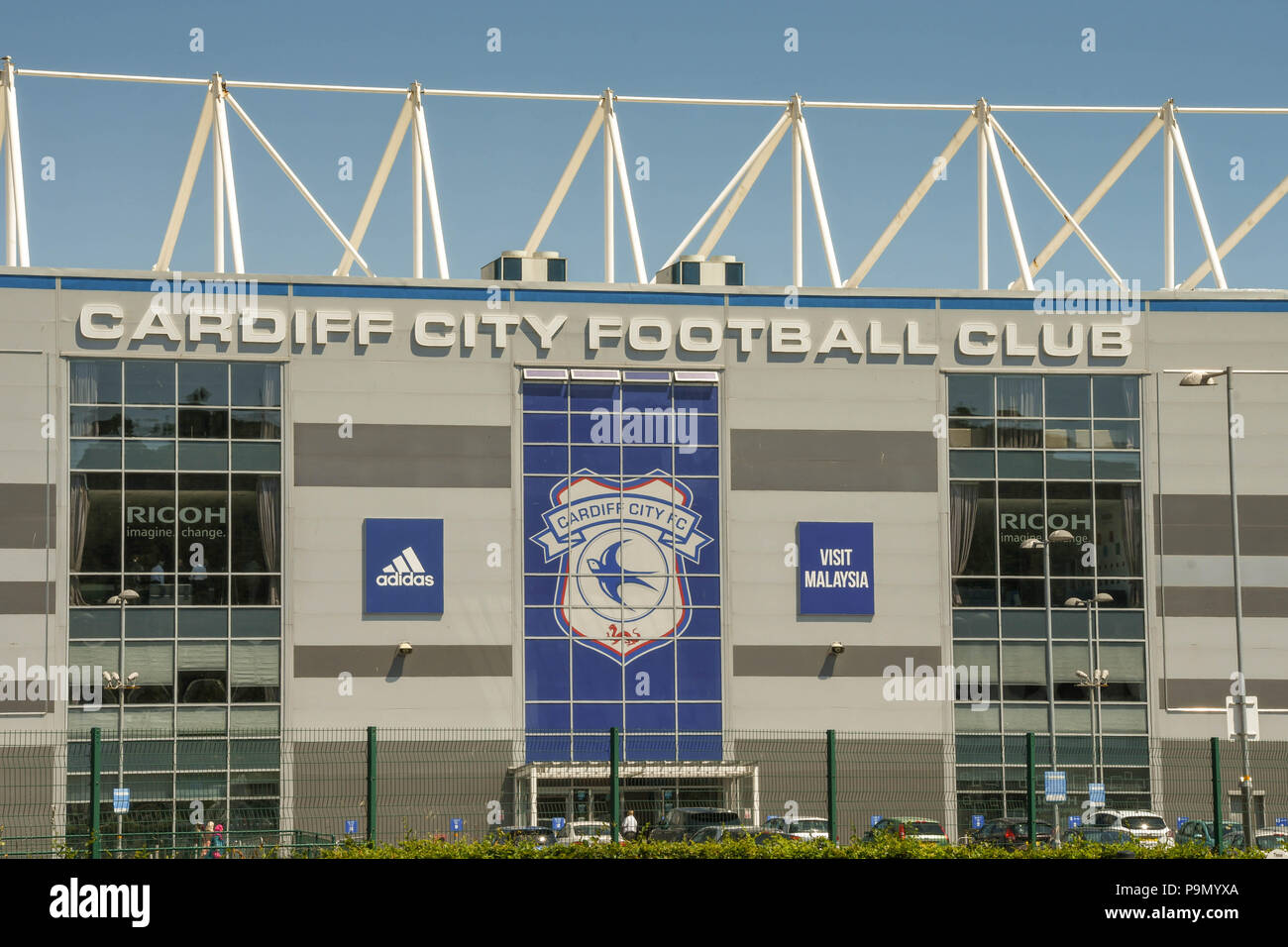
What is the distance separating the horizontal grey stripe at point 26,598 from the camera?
46.4 meters

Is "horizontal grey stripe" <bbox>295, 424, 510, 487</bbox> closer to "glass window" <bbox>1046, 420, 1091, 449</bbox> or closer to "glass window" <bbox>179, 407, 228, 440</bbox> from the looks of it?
"glass window" <bbox>179, 407, 228, 440</bbox>

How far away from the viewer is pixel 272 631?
4797 cm

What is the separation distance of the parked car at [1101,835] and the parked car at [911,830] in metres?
2.07

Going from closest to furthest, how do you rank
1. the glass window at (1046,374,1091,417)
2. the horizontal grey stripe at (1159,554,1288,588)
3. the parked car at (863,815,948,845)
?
the parked car at (863,815,948,845)
the horizontal grey stripe at (1159,554,1288,588)
the glass window at (1046,374,1091,417)

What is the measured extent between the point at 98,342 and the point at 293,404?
5894 mm

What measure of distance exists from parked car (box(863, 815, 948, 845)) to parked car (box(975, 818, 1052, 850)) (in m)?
0.67

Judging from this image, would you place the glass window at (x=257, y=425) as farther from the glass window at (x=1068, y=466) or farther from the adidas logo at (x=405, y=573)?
the glass window at (x=1068, y=466)

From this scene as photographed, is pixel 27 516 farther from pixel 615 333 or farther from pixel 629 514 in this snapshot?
pixel 615 333

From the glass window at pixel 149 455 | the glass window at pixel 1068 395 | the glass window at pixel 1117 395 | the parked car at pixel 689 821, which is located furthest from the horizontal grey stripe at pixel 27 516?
the glass window at pixel 1117 395

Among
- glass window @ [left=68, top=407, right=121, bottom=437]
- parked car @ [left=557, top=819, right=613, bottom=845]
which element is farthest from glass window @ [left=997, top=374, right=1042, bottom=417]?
parked car @ [left=557, top=819, right=613, bottom=845]

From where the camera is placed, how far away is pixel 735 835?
1037 inches

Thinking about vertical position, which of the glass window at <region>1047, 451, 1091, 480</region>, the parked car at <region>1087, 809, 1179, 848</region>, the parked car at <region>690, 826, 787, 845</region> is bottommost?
the parked car at <region>1087, 809, 1179, 848</region>

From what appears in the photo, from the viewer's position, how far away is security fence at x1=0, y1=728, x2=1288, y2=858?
2495 cm
